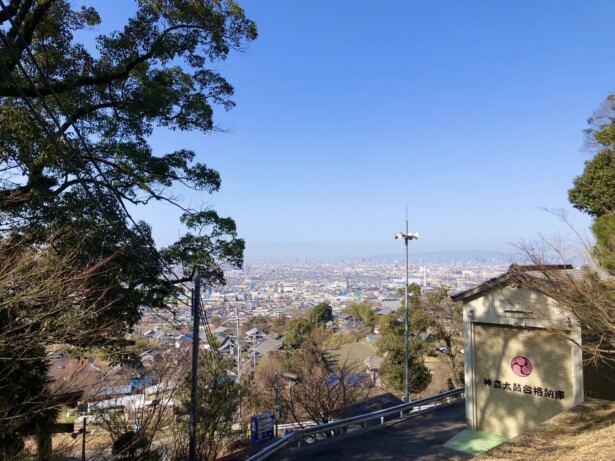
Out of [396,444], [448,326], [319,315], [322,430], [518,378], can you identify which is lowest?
[319,315]

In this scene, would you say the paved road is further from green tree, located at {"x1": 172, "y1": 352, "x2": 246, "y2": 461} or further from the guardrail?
green tree, located at {"x1": 172, "y1": 352, "x2": 246, "y2": 461}

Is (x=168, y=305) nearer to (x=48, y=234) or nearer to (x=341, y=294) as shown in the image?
(x=48, y=234)

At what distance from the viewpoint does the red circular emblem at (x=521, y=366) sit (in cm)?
930

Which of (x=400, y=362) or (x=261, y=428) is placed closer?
(x=261, y=428)

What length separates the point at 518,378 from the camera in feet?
30.9

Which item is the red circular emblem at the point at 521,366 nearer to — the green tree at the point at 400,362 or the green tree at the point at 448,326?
the green tree at the point at 400,362

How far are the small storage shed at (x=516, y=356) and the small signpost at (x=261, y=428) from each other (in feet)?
20.6

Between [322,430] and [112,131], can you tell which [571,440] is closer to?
[322,430]

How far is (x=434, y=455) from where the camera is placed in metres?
8.41

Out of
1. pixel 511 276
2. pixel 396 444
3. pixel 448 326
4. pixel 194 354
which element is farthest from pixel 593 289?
pixel 448 326

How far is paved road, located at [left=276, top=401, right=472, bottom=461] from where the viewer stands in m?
8.17

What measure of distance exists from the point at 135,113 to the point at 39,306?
15.6 feet

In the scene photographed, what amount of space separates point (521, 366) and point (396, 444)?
353cm

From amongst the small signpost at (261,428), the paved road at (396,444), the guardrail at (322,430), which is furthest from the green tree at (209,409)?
the paved road at (396,444)
